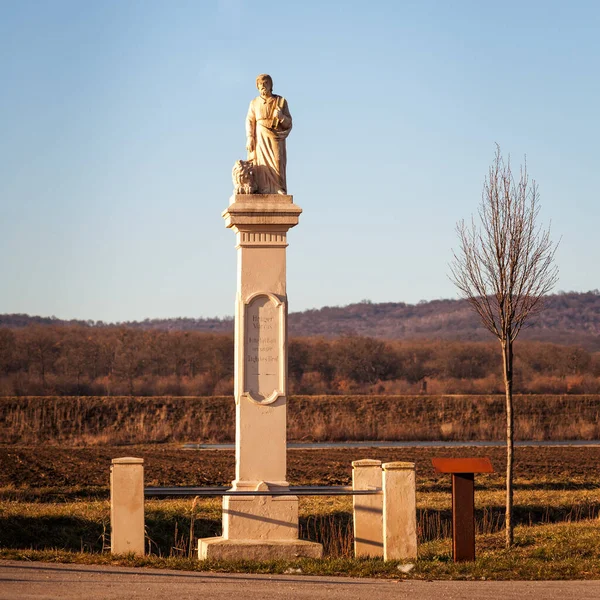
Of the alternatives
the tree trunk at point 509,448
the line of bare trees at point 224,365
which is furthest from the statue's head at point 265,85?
the line of bare trees at point 224,365

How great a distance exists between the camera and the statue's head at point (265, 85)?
1383cm

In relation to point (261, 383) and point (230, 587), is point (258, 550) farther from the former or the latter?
point (230, 587)

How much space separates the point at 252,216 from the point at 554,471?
1709 centimetres

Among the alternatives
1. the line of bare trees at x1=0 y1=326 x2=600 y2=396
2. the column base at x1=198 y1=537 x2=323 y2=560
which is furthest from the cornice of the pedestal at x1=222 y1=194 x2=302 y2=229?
the line of bare trees at x1=0 y1=326 x2=600 y2=396

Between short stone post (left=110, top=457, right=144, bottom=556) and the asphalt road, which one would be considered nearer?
the asphalt road

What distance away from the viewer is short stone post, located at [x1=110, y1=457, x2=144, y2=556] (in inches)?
487

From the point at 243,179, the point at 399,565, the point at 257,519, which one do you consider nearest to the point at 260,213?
the point at 243,179

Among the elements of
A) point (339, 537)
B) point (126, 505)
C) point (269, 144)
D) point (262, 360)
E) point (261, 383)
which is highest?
point (269, 144)

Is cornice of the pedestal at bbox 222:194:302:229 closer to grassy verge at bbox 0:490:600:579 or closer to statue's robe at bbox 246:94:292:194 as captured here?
statue's robe at bbox 246:94:292:194

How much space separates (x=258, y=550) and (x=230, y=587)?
2207mm

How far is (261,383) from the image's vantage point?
1323 centimetres

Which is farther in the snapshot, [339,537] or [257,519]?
[339,537]

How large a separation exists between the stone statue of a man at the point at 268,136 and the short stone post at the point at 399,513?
11.6ft

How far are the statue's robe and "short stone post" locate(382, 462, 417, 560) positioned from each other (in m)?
3.55
